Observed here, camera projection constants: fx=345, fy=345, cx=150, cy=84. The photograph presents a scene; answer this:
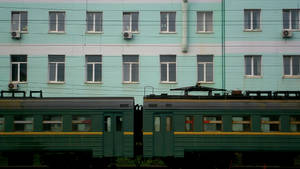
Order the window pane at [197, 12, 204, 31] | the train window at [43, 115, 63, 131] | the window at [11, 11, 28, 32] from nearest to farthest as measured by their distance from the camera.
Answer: the train window at [43, 115, 63, 131] → the window at [11, 11, 28, 32] → the window pane at [197, 12, 204, 31]

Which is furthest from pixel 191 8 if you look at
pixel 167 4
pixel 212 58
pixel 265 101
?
pixel 265 101

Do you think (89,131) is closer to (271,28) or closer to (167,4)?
(167,4)

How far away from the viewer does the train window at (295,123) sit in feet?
50.1

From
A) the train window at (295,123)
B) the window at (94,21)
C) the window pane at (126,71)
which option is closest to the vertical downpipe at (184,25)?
the window pane at (126,71)

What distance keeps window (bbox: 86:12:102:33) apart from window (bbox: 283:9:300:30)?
1242cm

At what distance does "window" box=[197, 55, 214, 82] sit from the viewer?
75.0 feet

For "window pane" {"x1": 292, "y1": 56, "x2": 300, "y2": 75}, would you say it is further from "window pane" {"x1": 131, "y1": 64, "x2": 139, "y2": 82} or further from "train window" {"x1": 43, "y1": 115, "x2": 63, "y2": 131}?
"train window" {"x1": 43, "y1": 115, "x2": 63, "y2": 131}

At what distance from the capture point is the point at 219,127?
15297mm

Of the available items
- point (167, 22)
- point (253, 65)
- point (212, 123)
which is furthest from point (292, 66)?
point (212, 123)

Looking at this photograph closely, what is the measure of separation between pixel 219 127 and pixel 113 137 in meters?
4.72

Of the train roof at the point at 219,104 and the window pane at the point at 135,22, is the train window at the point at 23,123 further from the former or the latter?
the window pane at the point at 135,22

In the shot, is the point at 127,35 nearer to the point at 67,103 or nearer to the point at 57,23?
the point at 57,23

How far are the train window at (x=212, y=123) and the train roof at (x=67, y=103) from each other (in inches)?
132

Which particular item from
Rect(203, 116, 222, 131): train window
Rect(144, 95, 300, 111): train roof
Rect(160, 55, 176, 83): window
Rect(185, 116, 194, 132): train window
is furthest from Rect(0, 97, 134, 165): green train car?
Rect(160, 55, 176, 83): window
